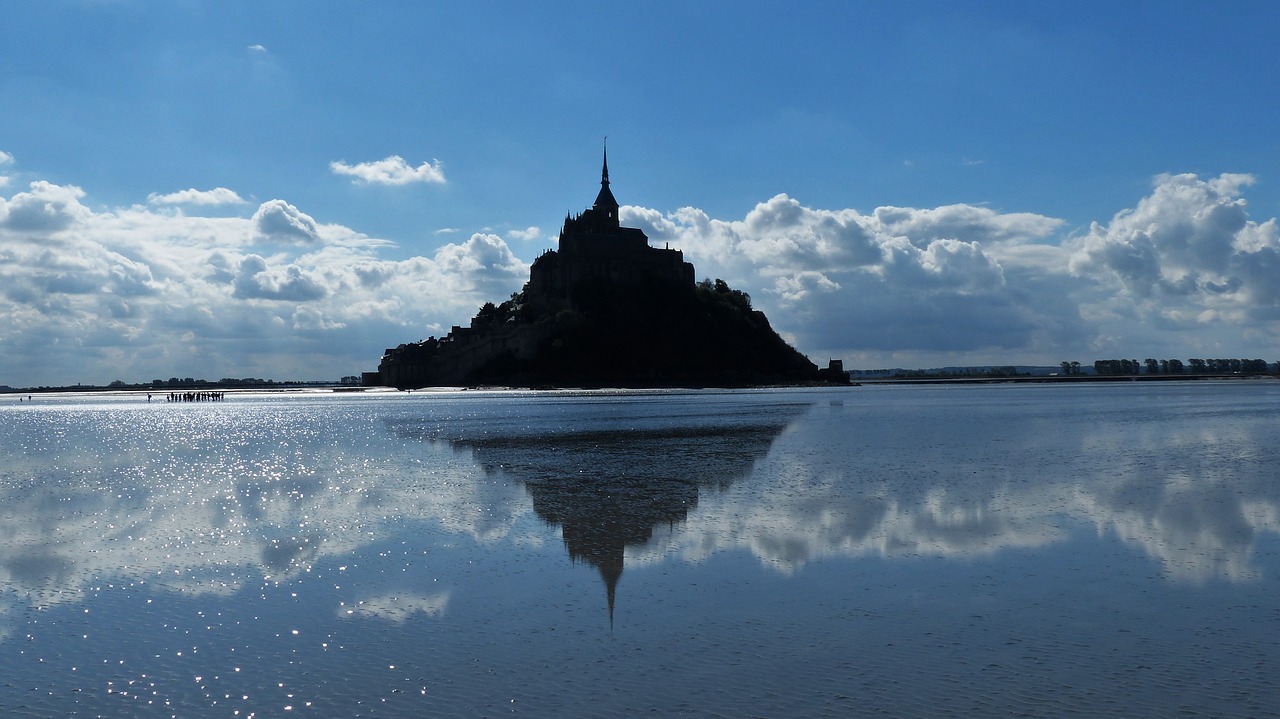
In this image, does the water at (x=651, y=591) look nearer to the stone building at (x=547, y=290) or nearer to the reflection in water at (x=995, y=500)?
the reflection in water at (x=995, y=500)

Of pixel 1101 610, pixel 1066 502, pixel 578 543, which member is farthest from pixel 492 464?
pixel 1101 610

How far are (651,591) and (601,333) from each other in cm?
10300

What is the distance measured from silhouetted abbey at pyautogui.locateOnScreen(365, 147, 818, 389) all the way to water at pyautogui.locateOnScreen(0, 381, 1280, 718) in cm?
8755

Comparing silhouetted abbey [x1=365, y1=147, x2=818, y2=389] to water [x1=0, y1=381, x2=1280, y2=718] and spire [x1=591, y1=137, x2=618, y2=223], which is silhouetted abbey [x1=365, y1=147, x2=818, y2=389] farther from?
water [x1=0, y1=381, x2=1280, y2=718]

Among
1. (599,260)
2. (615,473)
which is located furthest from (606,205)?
(615,473)

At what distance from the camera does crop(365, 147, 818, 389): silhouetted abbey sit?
11031cm

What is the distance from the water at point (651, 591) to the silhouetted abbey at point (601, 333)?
287 ft

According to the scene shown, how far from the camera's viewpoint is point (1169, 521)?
45.8ft

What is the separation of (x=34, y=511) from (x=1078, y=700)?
56.9 ft

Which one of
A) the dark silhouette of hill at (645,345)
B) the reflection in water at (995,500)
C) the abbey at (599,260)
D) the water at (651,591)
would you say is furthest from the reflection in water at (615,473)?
the abbey at (599,260)

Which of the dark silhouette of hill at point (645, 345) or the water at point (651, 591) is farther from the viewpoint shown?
the dark silhouette of hill at point (645, 345)

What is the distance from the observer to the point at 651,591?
397 inches

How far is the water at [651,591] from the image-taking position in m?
7.00

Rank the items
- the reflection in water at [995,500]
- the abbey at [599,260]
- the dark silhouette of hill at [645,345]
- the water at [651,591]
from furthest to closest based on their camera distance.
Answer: the abbey at [599,260], the dark silhouette of hill at [645,345], the reflection in water at [995,500], the water at [651,591]
